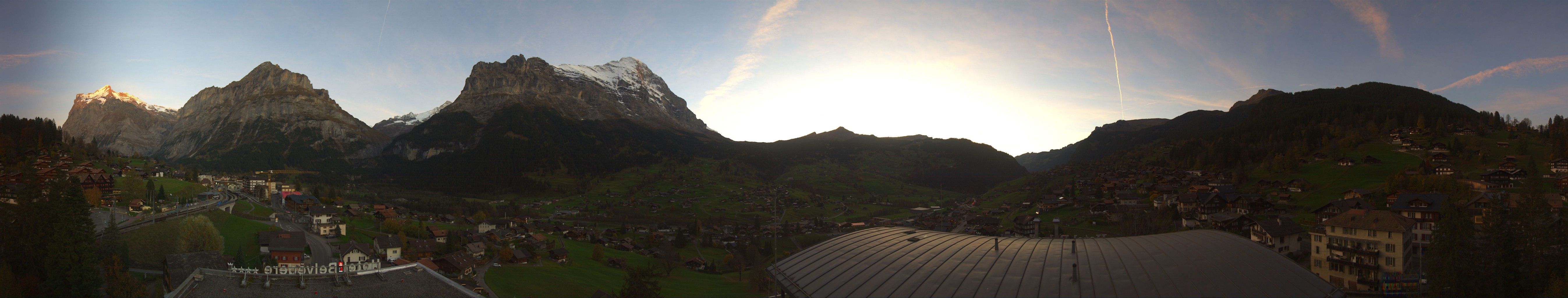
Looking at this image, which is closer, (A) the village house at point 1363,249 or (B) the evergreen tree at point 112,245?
(A) the village house at point 1363,249

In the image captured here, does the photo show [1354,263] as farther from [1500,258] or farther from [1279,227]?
[1500,258]

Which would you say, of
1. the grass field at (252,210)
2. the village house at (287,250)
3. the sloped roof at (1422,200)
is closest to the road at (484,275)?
the village house at (287,250)

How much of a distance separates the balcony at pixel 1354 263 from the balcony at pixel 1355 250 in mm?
625

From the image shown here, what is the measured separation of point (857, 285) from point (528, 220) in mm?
110575

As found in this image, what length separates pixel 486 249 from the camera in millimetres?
72312

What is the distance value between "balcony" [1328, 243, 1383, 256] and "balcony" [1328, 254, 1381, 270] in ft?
2.05

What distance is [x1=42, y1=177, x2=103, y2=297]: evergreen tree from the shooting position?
36219mm

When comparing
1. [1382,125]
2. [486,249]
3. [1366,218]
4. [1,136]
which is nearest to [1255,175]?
[1382,125]

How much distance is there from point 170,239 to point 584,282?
33192mm

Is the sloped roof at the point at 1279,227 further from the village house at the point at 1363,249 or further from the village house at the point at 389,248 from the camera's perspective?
the village house at the point at 389,248

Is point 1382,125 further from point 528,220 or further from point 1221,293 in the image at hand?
point 528,220

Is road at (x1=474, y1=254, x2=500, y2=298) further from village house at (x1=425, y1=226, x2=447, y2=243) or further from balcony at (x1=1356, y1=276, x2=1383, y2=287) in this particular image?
balcony at (x1=1356, y1=276, x2=1383, y2=287)

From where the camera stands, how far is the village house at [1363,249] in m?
43.8

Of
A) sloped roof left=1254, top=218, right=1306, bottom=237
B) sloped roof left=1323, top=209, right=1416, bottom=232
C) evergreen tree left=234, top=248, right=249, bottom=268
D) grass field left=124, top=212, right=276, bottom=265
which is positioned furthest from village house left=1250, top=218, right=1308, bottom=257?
grass field left=124, top=212, right=276, bottom=265
